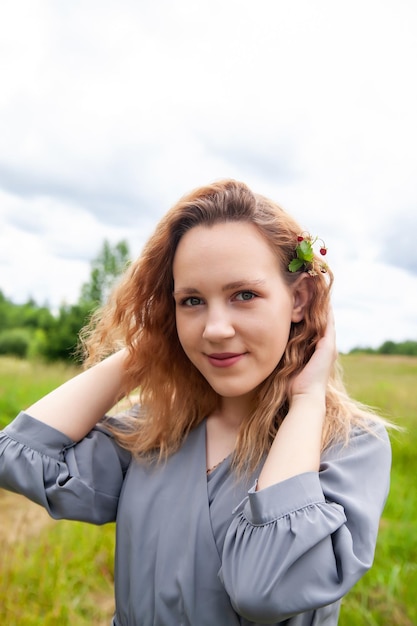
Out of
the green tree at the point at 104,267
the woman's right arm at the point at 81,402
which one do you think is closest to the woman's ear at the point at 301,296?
the woman's right arm at the point at 81,402

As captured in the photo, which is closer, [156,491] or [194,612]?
[194,612]

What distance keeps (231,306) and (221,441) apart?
449 millimetres

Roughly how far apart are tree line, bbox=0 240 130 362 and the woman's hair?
0.56 feet

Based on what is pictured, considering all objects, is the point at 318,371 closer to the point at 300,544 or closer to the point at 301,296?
the point at 301,296

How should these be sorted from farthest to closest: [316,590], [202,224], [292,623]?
[202,224], [292,623], [316,590]

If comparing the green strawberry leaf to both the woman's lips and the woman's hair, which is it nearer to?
the woman's hair

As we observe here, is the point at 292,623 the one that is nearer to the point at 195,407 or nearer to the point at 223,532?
the point at 223,532

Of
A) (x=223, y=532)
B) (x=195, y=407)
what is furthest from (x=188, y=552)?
(x=195, y=407)

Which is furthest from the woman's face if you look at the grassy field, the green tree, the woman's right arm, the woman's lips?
the green tree

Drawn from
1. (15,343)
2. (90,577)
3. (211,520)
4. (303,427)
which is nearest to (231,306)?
(303,427)

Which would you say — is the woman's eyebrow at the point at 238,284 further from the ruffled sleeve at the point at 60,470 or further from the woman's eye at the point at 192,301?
the ruffled sleeve at the point at 60,470

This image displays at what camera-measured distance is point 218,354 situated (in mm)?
1664

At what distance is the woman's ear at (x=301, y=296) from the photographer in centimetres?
184

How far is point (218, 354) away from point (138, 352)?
1.51ft
